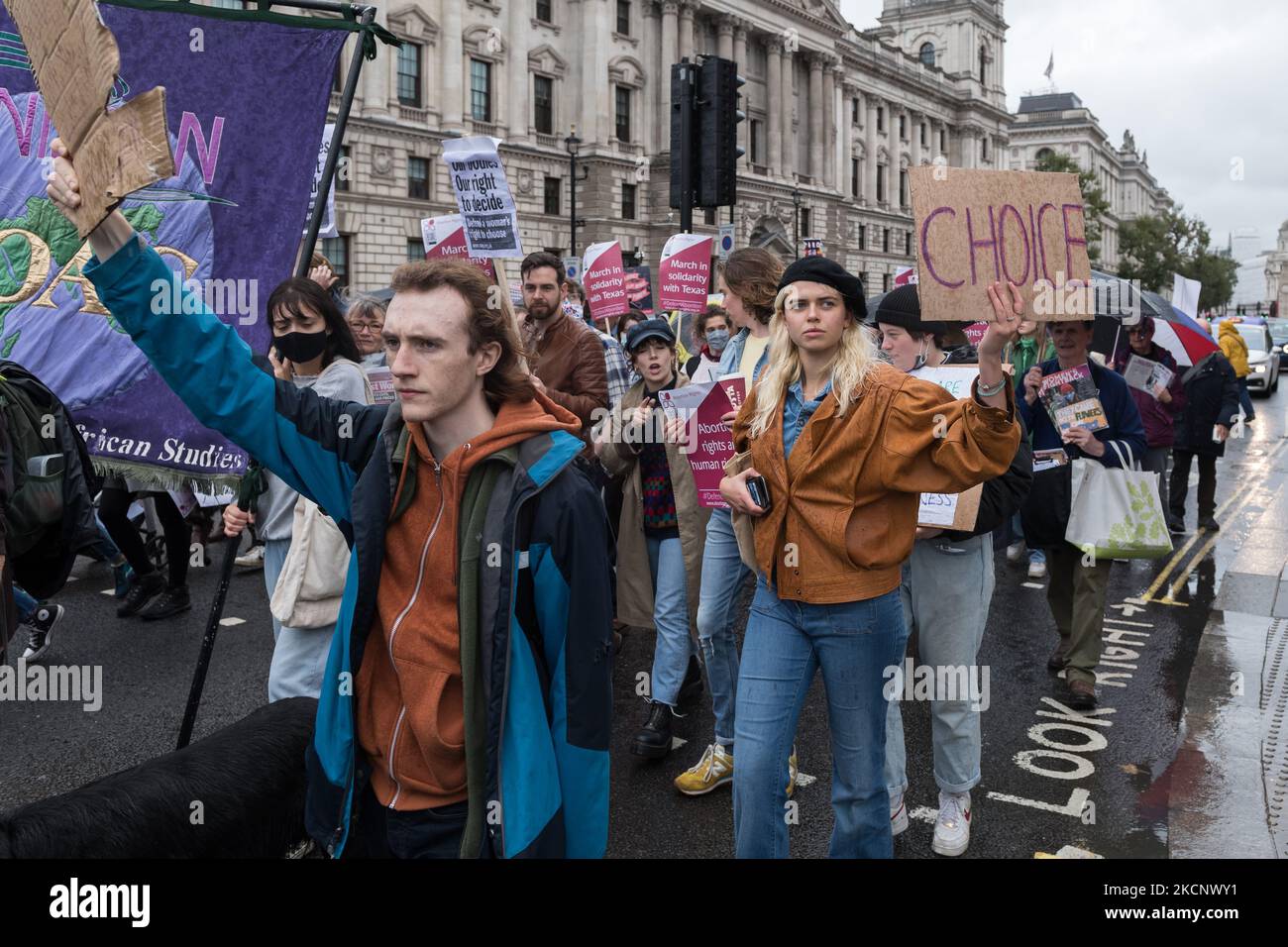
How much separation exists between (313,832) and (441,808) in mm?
304

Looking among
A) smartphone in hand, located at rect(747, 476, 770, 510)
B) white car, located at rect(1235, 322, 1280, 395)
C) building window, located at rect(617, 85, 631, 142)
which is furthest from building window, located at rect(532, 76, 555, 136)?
smartphone in hand, located at rect(747, 476, 770, 510)

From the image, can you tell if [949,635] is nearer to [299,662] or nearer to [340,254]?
[299,662]

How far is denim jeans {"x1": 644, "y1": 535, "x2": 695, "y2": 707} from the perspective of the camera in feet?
15.7

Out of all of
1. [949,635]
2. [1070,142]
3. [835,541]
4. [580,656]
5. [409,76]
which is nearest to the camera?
[580,656]

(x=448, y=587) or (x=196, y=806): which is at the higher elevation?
(x=448, y=587)

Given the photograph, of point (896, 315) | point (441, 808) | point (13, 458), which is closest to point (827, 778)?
point (896, 315)

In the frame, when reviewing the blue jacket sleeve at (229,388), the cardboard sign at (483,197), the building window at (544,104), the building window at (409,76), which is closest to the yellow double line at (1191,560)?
the cardboard sign at (483,197)

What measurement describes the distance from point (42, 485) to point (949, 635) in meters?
3.00

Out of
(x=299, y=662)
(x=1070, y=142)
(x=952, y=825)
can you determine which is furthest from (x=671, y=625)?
(x=1070, y=142)

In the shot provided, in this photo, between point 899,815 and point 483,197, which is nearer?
point 899,815

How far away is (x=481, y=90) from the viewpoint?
142 feet

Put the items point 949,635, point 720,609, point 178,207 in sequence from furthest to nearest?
point 720,609 < point 949,635 < point 178,207

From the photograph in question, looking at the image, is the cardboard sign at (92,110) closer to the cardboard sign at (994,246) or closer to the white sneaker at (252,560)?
the cardboard sign at (994,246)

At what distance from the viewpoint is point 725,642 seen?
4.38m
